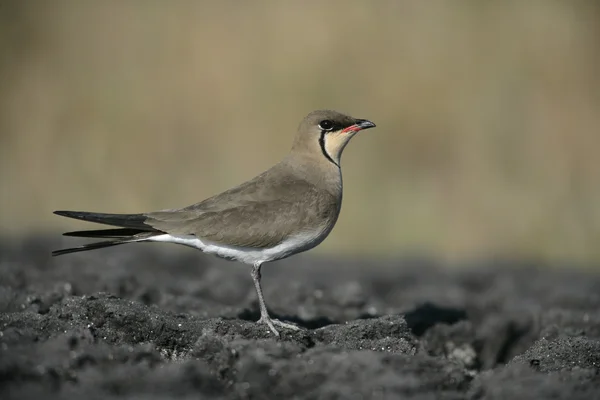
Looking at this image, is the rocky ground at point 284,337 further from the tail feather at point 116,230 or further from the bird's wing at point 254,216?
the bird's wing at point 254,216

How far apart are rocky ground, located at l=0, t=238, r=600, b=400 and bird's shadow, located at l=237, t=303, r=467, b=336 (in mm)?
15

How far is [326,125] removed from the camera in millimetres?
5922

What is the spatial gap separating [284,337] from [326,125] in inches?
70.0

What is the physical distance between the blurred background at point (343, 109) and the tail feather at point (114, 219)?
6.22 metres

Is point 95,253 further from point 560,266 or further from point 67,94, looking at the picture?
point 560,266

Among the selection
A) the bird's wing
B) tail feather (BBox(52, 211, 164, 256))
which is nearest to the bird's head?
the bird's wing

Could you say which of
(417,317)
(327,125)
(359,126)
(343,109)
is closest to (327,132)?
(327,125)

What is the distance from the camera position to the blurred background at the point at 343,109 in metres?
11.5

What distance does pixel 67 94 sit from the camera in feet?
39.7

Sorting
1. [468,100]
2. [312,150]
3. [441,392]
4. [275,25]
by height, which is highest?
[275,25]

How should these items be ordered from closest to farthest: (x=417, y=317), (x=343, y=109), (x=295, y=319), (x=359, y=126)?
(x=295, y=319) → (x=359, y=126) → (x=417, y=317) → (x=343, y=109)

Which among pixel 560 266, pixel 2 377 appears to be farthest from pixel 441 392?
pixel 560 266

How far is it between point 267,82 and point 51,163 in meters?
3.03

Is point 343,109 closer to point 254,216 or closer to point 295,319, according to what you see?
point 295,319
